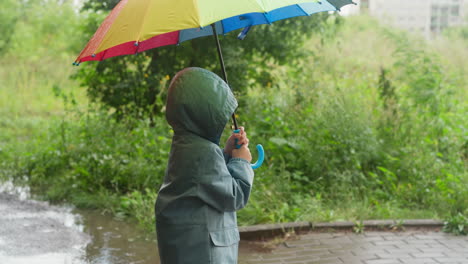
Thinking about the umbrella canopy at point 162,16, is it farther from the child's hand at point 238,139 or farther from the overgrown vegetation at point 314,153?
the overgrown vegetation at point 314,153

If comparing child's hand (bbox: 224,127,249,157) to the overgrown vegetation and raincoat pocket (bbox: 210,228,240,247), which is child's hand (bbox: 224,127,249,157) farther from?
the overgrown vegetation

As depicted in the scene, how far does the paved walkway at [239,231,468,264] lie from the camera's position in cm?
491

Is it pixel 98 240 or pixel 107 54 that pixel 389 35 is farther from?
pixel 107 54

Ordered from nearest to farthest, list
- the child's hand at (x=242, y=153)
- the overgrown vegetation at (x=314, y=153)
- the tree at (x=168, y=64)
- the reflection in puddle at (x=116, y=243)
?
the child's hand at (x=242, y=153) < the reflection in puddle at (x=116, y=243) < the overgrown vegetation at (x=314, y=153) < the tree at (x=168, y=64)

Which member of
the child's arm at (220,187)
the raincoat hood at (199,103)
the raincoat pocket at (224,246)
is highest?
the raincoat hood at (199,103)

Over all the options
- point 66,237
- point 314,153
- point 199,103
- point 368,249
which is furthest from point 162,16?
point 314,153

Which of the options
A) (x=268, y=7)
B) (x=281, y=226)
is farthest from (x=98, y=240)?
(x=268, y=7)

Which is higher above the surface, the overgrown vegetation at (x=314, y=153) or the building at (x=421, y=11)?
the building at (x=421, y=11)

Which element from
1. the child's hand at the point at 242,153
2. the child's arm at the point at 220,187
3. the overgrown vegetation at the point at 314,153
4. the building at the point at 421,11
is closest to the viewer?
the child's arm at the point at 220,187

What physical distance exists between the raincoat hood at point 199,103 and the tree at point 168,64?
16.3 ft

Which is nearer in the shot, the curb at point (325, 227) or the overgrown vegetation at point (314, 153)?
the curb at point (325, 227)

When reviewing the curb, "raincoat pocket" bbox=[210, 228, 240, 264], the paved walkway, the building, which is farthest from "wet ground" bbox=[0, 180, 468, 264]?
the building

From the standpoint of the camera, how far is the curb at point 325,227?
554 cm

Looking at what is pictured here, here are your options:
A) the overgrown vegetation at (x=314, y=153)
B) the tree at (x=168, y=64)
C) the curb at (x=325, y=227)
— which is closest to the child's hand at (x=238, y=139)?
the curb at (x=325, y=227)
